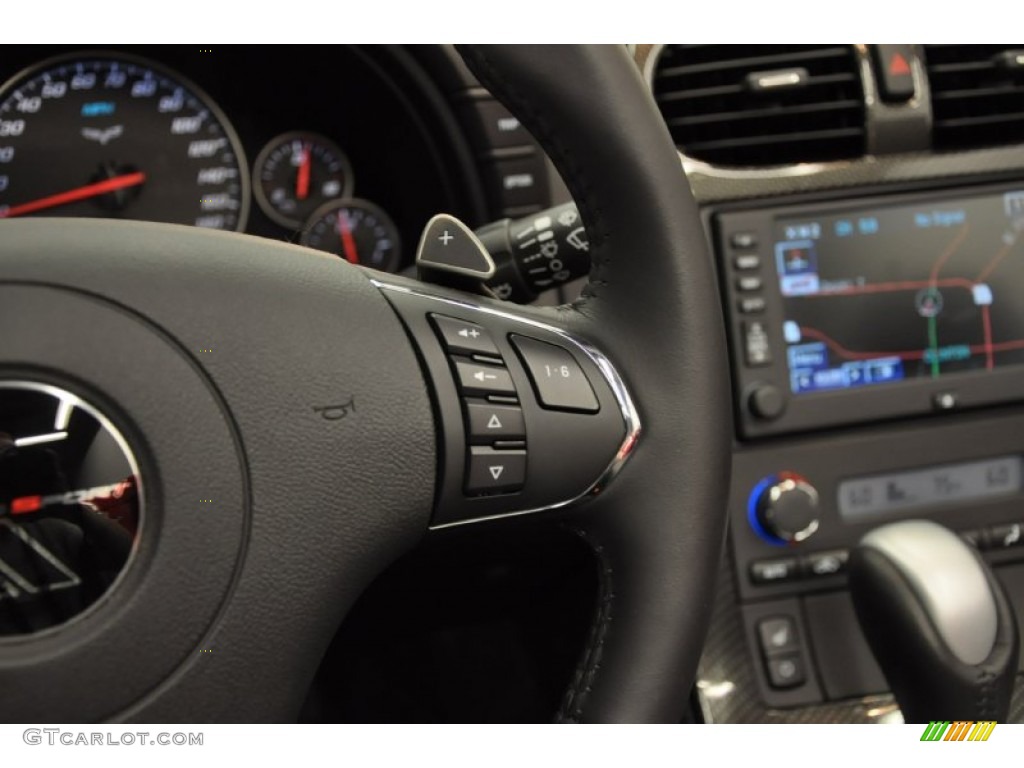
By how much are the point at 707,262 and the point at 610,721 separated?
283 millimetres

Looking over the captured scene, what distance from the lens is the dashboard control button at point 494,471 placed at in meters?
0.64

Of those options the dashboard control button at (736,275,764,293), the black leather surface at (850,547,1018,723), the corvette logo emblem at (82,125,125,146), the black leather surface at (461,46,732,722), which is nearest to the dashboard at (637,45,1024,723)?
the dashboard control button at (736,275,764,293)

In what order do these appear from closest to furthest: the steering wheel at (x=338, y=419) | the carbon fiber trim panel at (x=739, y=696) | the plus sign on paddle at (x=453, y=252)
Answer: the steering wheel at (x=338, y=419) → the plus sign on paddle at (x=453, y=252) → the carbon fiber trim panel at (x=739, y=696)

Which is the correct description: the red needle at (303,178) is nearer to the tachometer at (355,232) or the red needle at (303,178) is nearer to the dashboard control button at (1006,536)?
the tachometer at (355,232)

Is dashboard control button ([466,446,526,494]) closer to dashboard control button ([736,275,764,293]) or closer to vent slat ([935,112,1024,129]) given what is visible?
dashboard control button ([736,275,764,293])

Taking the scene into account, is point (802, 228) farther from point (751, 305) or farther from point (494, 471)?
point (494, 471)

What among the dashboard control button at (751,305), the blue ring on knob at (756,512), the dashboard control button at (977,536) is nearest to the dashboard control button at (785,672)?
the blue ring on knob at (756,512)

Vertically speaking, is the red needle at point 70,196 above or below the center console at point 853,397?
above

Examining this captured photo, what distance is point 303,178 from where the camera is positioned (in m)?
1.32

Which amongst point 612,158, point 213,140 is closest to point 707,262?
point 612,158

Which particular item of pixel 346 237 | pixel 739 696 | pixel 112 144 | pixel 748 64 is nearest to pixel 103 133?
pixel 112 144

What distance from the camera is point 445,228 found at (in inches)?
27.3

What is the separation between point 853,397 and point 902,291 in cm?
12

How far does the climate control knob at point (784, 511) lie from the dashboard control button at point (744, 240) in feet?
0.79
